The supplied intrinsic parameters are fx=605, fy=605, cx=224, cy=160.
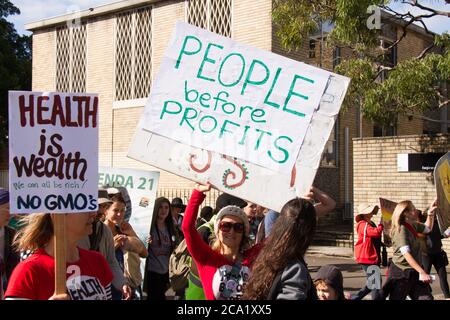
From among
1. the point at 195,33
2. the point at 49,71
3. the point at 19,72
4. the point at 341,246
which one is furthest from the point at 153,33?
the point at 195,33

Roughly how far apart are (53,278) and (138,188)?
4837mm

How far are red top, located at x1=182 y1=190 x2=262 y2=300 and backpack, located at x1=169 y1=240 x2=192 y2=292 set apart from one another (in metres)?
1.99

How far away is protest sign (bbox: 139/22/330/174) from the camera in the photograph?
418 centimetres

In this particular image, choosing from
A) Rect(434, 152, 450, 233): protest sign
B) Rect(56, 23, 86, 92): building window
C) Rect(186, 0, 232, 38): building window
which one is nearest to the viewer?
Rect(434, 152, 450, 233): protest sign

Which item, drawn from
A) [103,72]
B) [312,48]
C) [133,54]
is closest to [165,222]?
[312,48]

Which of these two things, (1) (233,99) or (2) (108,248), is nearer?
(1) (233,99)

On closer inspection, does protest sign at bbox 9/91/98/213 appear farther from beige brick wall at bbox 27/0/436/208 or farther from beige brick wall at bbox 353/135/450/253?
beige brick wall at bbox 27/0/436/208

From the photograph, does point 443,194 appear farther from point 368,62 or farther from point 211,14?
point 211,14

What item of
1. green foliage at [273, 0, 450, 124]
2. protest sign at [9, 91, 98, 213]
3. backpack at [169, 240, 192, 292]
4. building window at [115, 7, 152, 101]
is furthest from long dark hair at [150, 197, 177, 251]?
building window at [115, 7, 152, 101]

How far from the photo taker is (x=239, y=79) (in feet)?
14.0

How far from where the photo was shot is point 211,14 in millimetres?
18391

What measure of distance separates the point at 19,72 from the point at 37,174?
93.1 feet
